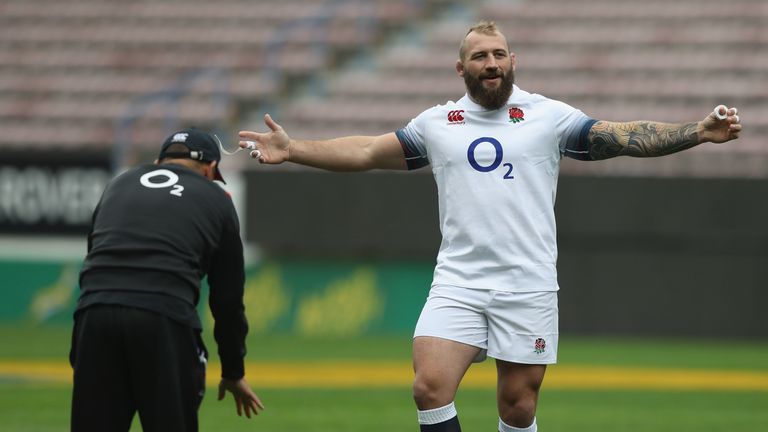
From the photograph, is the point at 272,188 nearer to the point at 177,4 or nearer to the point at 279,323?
the point at 279,323

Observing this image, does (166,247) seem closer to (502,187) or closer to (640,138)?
(502,187)

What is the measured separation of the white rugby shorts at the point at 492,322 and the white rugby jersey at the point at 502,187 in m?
0.06

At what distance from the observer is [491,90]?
680 cm

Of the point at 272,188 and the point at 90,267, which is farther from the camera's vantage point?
the point at 272,188

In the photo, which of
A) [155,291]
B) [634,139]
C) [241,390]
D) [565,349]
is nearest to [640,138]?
[634,139]

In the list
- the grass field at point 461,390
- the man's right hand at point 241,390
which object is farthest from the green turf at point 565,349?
the man's right hand at point 241,390

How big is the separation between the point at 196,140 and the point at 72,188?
588 inches

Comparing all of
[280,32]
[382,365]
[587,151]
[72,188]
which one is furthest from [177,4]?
[587,151]

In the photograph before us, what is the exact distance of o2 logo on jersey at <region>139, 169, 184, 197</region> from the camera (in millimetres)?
5566

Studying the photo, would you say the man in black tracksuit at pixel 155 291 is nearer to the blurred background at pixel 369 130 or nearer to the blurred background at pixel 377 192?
the blurred background at pixel 377 192

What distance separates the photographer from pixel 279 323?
19.3m

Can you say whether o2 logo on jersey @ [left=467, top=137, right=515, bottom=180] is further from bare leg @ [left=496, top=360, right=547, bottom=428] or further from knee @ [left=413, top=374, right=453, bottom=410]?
knee @ [left=413, top=374, right=453, bottom=410]

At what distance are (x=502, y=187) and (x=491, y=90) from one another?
484mm

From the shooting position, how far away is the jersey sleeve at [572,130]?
6.87m
